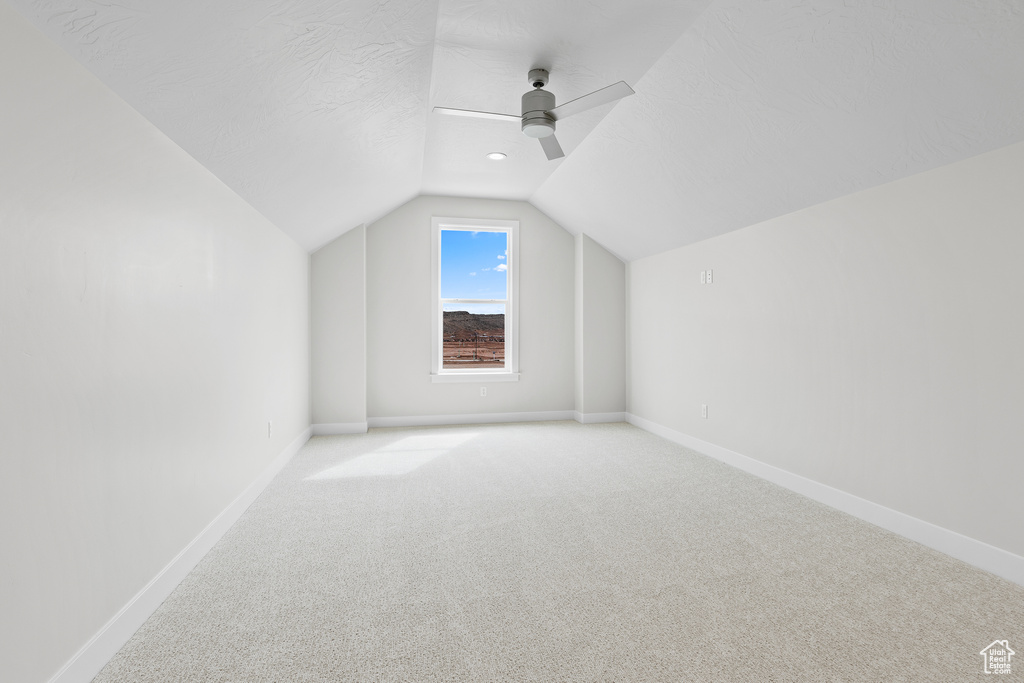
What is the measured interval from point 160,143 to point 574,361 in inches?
176

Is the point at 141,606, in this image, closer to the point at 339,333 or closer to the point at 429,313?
the point at 339,333

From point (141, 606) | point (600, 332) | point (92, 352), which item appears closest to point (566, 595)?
point (141, 606)

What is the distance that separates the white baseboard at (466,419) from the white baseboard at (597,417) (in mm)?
254

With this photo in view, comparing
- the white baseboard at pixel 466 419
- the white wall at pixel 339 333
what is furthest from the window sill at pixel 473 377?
the white wall at pixel 339 333

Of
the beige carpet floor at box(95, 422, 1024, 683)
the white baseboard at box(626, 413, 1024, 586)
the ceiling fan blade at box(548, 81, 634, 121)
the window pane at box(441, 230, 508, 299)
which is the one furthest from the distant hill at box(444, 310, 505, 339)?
the ceiling fan blade at box(548, 81, 634, 121)

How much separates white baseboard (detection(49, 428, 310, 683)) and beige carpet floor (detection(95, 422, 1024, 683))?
0.04m

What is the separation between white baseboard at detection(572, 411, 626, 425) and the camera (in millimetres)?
5457

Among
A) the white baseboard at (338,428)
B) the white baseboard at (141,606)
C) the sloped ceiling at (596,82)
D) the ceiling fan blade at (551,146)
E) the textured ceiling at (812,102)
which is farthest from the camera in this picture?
the white baseboard at (338,428)

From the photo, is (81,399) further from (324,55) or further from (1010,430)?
(1010,430)

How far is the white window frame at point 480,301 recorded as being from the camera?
17.5 ft

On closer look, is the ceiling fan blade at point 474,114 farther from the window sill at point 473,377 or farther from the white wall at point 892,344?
the window sill at point 473,377

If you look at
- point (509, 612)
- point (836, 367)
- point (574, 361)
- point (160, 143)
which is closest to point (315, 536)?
point (509, 612)

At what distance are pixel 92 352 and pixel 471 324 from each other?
416 cm

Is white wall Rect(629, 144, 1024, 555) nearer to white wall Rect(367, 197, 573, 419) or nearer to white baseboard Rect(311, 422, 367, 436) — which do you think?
white wall Rect(367, 197, 573, 419)
